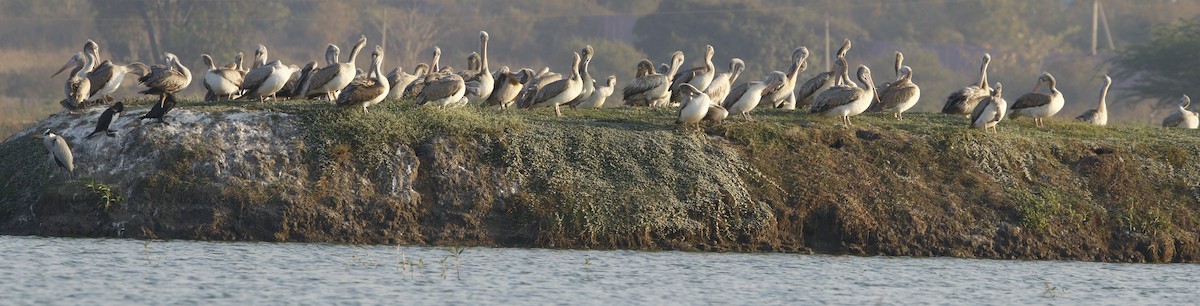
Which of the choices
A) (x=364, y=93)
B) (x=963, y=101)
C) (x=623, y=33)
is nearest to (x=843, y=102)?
(x=963, y=101)

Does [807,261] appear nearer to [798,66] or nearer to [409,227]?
[409,227]

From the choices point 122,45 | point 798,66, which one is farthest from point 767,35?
point 798,66

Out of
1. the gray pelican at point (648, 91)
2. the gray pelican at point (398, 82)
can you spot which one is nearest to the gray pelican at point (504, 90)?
the gray pelican at point (398, 82)

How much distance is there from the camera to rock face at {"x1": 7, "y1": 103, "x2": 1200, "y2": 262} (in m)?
16.0

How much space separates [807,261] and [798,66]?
6696 millimetres

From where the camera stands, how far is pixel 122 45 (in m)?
58.1

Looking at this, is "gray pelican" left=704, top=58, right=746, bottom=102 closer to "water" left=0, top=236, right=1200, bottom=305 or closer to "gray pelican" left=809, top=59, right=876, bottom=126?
"gray pelican" left=809, top=59, right=876, bottom=126

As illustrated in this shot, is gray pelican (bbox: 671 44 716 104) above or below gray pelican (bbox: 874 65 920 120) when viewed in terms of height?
above

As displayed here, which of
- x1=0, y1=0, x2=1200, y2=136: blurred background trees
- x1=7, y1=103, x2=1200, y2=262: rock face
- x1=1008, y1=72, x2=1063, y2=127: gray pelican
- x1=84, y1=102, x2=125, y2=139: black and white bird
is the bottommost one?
x1=7, y1=103, x2=1200, y2=262: rock face

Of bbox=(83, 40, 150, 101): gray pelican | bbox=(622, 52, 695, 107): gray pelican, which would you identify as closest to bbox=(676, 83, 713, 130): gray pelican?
bbox=(622, 52, 695, 107): gray pelican

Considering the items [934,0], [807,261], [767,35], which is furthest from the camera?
[934,0]

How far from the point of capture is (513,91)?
790 inches

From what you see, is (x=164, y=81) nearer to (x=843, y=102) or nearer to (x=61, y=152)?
(x=61, y=152)

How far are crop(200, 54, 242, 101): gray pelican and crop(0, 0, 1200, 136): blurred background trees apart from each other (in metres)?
33.4
